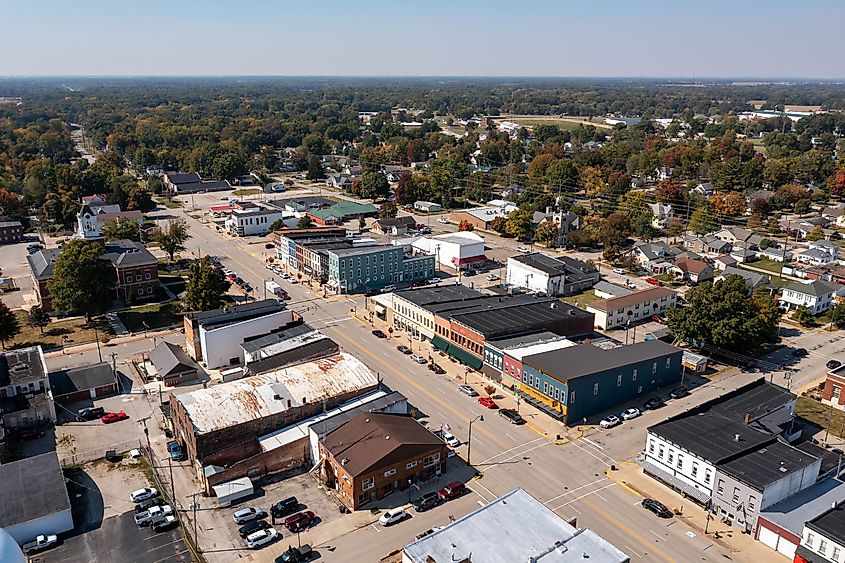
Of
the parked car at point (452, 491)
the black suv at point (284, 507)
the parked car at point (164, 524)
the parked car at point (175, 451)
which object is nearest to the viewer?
the parked car at point (164, 524)

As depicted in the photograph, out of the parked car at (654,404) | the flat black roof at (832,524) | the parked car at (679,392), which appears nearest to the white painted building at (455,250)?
the parked car at (679,392)

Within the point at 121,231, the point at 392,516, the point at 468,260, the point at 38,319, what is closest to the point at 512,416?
the point at 392,516

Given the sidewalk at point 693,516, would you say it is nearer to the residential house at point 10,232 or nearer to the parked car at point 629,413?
the parked car at point 629,413

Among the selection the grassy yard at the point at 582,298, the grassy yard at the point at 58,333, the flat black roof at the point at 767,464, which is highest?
the flat black roof at the point at 767,464

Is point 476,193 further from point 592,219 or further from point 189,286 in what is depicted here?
point 189,286

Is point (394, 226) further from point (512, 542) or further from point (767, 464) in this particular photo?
point (512, 542)

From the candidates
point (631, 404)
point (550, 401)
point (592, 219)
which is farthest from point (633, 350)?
point (592, 219)

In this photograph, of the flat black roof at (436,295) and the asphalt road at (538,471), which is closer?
the asphalt road at (538,471)
